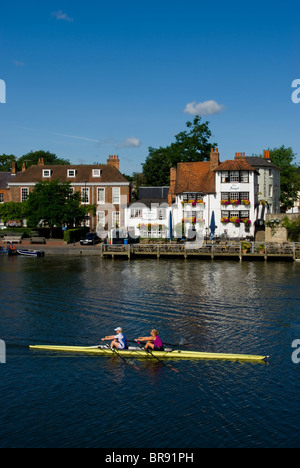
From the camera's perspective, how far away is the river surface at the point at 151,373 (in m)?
17.0

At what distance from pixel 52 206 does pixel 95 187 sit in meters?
11.4

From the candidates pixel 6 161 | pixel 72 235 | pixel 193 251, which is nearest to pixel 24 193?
pixel 72 235

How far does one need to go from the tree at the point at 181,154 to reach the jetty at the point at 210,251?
1337 inches

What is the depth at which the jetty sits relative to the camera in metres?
56.2

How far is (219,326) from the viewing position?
94.5 ft

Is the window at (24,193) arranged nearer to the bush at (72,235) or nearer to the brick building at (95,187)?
the brick building at (95,187)

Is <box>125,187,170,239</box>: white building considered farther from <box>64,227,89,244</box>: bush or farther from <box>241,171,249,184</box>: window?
<box>241,171,249,184</box>: window

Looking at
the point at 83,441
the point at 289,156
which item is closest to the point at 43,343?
the point at 83,441

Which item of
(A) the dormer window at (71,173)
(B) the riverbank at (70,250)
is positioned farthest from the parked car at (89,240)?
(A) the dormer window at (71,173)

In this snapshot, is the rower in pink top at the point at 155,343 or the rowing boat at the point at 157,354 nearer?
the rowing boat at the point at 157,354

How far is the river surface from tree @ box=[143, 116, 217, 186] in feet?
174

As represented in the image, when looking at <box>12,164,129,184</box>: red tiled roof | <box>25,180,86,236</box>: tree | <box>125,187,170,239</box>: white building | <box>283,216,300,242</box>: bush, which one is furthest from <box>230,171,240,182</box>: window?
<box>25,180,86,236</box>: tree
